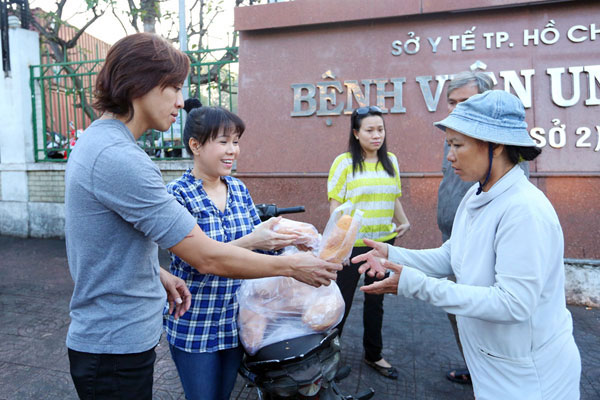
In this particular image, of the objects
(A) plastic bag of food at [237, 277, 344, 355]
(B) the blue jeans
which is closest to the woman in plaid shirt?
(B) the blue jeans

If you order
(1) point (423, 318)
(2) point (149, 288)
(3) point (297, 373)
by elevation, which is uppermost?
(2) point (149, 288)

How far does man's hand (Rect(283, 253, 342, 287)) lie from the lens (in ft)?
5.40

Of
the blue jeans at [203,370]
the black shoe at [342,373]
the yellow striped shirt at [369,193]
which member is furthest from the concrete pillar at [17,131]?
the blue jeans at [203,370]

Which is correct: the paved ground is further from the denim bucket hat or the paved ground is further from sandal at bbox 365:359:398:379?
the denim bucket hat

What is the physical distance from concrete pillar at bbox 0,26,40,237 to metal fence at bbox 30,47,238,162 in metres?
0.15

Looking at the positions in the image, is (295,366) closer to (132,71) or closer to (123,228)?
(123,228)

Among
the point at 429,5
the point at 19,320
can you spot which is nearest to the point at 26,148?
the point at 19,320

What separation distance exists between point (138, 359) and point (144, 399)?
0.59ft

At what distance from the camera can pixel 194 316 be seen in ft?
6.06

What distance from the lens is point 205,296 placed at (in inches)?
73.5

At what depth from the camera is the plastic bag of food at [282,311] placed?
177cm

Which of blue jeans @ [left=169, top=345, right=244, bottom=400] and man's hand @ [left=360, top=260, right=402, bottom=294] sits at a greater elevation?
man's hand @ [left=360, top=260, right=402, bottom=294]

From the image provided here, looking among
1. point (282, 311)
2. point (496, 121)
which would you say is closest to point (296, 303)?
point (282, 311)

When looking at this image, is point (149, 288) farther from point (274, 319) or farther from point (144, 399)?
point (274, 319)
